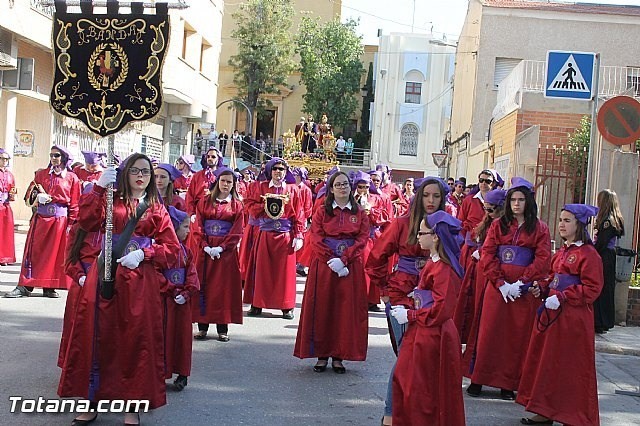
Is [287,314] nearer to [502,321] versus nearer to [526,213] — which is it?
[502,321]


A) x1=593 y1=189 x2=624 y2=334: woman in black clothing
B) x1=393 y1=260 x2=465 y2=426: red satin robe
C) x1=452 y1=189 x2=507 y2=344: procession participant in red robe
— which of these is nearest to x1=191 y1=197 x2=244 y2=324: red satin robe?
x1=452 y1=189 x2=507 y2=344: procession participant in red robe

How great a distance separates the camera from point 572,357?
723 centimetres

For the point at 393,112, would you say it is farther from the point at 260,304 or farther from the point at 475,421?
the point at 475,421

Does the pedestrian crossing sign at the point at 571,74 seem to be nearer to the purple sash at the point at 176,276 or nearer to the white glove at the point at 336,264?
the white glove at the point at 336,264

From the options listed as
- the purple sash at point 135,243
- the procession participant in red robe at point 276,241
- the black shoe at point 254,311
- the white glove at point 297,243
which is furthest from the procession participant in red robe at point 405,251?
the black shoe at point 254,311

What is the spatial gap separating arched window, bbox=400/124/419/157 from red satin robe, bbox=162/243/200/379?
164 feet

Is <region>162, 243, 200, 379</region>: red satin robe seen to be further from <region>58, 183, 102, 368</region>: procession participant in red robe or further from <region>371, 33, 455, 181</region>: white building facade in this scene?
<region>371, 33, 455, 181</region>: white building facade

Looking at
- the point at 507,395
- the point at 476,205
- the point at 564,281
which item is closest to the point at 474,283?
the point at 507,395

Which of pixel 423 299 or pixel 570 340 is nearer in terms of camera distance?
pixel 423 299

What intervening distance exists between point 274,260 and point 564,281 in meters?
5.34

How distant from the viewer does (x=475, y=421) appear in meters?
7.40

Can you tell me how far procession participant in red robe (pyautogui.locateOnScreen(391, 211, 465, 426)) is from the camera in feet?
19.4

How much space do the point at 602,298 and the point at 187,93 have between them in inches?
796

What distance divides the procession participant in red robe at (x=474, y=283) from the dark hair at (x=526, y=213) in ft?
1.85
